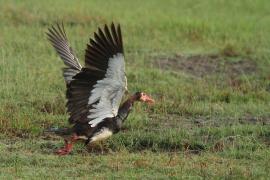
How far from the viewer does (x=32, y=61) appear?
39.0ft

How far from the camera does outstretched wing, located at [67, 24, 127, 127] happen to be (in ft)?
23.0

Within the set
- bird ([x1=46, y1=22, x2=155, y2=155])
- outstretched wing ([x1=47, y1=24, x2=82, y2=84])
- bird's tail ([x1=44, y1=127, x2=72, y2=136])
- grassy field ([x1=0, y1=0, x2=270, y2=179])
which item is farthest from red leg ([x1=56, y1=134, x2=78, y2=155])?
outstretched wing ([x1=47, y1=24, x2=82, y2=84])

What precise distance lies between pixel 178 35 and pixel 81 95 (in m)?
7.95

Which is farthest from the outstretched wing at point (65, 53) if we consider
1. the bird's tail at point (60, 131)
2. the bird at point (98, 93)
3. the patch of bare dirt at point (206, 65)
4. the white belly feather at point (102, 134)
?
the patch of bare dirt at point (206, 65)

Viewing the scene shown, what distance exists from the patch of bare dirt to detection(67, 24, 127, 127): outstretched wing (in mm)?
5056

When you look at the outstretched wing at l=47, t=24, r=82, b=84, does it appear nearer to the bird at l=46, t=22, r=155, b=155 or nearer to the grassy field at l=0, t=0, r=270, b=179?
the grassy field at l=0, t=0, r=270, b=179

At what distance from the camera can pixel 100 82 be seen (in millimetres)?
7168

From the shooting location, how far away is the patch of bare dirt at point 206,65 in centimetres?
1257

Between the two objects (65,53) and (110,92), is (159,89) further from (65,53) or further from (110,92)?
(110,92)

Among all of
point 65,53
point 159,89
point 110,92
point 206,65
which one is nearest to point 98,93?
point 110,92

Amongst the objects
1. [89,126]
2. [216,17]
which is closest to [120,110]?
[89,126]

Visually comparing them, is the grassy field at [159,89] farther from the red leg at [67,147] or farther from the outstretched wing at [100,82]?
the outstretched wing at [100,82]

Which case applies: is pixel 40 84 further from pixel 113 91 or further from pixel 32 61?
pixel 113 91

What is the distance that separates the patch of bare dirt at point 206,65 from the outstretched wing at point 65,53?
13.1 ft
